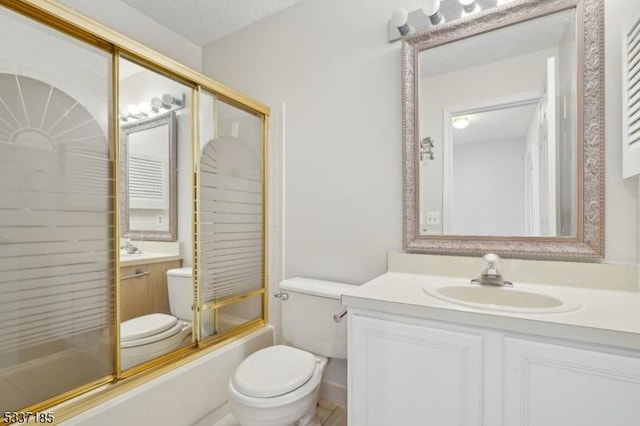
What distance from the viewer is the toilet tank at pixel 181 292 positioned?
1.64 meters

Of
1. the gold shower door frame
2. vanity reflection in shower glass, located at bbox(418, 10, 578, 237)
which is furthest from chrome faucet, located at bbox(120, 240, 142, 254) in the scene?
vanity reflection in shower glass, located at bbox(418, 10, 578, 237)

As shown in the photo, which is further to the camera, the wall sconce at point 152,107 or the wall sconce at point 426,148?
the wall sconce at point 426,148

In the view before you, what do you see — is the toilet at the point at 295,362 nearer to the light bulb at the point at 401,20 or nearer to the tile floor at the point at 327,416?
the tile floor at the point at 327,416

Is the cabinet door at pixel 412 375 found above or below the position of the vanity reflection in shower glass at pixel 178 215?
below

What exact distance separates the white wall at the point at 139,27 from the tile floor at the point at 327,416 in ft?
7.70

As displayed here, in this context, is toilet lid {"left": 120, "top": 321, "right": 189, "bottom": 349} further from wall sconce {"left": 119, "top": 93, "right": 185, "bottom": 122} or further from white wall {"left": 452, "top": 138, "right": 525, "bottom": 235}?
white wall {"left": 452, "top": 138, "right": 525, "bottom": 235}

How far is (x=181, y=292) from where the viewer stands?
1657 millimetres

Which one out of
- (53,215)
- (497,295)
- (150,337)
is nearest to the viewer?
(53,215)

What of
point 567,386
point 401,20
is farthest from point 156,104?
point 567,386

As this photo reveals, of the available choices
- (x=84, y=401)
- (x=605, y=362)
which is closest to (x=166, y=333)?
(x=84, y=401)

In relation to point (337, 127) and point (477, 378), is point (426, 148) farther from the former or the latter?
point (477, 378)

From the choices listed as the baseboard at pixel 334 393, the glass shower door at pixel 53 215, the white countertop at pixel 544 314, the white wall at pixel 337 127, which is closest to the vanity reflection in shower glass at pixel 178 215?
the glass shower door at pixel 53 215

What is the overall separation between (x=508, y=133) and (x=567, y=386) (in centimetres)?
101

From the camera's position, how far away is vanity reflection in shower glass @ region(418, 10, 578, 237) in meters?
1.27
